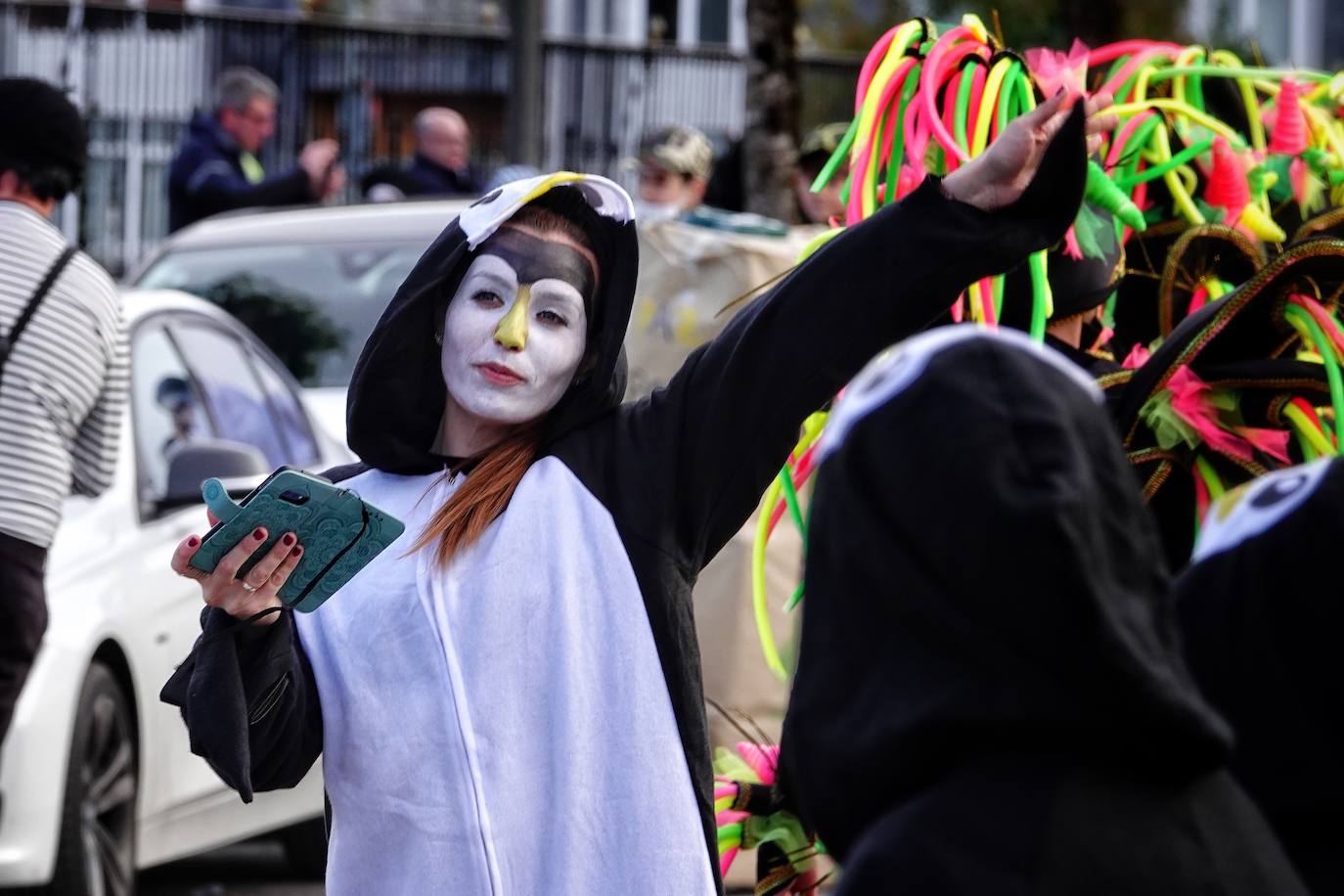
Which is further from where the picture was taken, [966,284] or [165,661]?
[165,661]

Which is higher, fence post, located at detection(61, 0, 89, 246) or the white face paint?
fence post, located at detection(61, 0, 89, 246)

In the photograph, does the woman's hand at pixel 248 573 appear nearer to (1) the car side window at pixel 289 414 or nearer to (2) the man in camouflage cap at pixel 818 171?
(1) the car side window at pixel 289 414

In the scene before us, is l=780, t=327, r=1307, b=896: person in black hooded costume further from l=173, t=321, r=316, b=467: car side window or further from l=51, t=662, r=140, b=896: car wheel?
l=173, t=321, r=316, b=467: car side window

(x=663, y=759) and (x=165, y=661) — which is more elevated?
(x=663, y=759)

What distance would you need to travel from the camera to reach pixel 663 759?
2920mm

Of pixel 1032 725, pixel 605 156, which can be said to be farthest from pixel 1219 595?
pixel 605 156

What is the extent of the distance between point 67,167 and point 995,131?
2.68 meters

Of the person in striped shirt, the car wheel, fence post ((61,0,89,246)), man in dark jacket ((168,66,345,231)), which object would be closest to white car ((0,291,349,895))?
the car wheel

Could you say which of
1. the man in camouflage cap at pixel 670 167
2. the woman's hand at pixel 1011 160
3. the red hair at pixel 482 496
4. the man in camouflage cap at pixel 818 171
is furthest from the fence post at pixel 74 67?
the woman's hand at pixel 1011 160

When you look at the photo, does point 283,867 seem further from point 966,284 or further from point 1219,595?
point 1219,595

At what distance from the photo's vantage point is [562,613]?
9.63ft

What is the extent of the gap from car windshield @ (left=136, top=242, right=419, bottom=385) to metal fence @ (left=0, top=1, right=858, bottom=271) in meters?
8.82

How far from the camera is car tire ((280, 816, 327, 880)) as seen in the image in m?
7.19

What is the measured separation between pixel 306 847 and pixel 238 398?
→ 1.42 m
